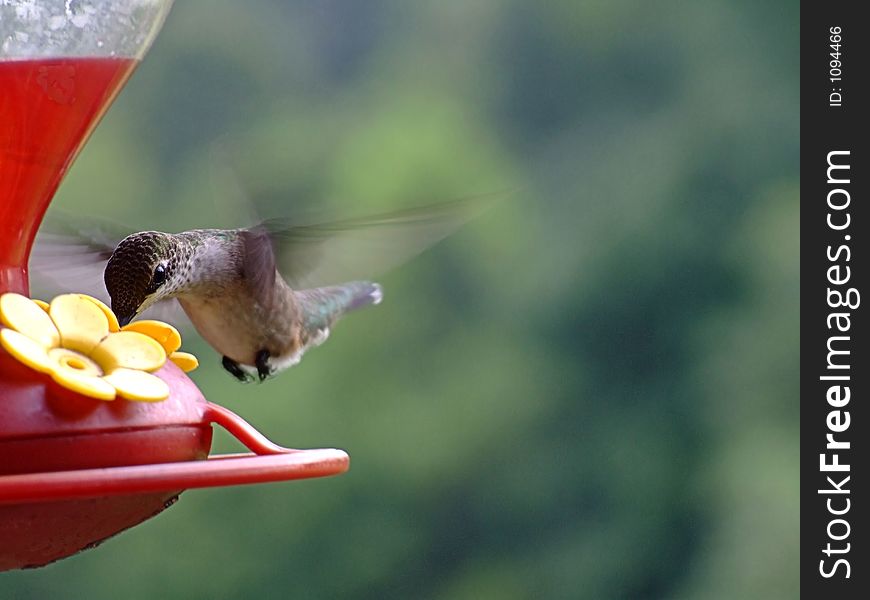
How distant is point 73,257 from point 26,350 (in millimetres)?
1245

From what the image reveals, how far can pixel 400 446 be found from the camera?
28.6 ft

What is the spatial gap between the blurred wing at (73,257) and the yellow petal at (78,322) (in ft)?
3.11

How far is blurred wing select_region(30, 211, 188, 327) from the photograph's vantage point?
3.19 meters

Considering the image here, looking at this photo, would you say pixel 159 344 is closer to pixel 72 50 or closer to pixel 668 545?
pixel 72 50

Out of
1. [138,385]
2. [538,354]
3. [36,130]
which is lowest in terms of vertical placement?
[538,354]

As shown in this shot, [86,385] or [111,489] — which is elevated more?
[86,385]

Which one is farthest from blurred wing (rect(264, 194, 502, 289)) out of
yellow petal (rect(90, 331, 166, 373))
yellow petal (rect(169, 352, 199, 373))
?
yellow petal (rect(90, 331, 166, 373))

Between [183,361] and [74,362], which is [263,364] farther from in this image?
[74,362]

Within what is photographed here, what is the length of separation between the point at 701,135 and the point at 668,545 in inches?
110

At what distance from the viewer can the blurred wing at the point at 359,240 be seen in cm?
311

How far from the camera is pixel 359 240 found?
11.4 ft

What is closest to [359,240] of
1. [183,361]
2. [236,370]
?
[236,370]
